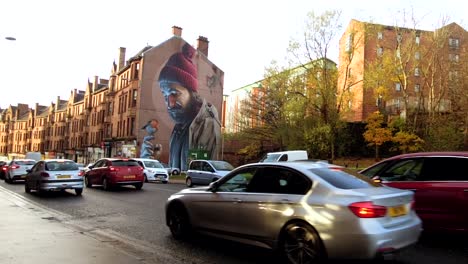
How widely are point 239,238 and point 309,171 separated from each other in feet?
5.09

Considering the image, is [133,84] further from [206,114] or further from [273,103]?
[273,103]

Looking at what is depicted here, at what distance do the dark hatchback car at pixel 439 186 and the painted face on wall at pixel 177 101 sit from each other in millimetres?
47035

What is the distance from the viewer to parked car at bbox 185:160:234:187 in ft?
74.7

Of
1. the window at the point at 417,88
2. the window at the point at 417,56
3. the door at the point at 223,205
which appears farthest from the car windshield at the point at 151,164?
the window at the point at 417,88

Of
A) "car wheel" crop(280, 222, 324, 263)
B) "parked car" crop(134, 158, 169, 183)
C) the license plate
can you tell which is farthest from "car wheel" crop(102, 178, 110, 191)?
the license plate

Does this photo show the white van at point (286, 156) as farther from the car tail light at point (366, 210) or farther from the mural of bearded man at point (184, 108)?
the mural of bearded man at point (184, 108)

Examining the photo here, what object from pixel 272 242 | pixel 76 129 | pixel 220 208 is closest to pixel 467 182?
pixel 272 242

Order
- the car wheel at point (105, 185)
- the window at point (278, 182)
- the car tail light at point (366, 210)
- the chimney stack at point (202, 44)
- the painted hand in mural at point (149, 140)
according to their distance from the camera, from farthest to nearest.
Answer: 1. the chimney stack at point (202, 44)
2. the painted hand in mural at point (149, 140)
3. the car wheel at point (105, 185)
4. the window at point (278, 182)
5. the car tail light at point (366, 210)

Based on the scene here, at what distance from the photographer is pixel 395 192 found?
609 centimetres

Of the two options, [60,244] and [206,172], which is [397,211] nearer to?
[60,244]

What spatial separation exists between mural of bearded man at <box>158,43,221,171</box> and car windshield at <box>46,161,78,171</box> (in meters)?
35.3

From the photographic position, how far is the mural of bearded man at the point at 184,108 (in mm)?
53844

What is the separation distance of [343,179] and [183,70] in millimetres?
50202

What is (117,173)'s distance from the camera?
19266 mm
